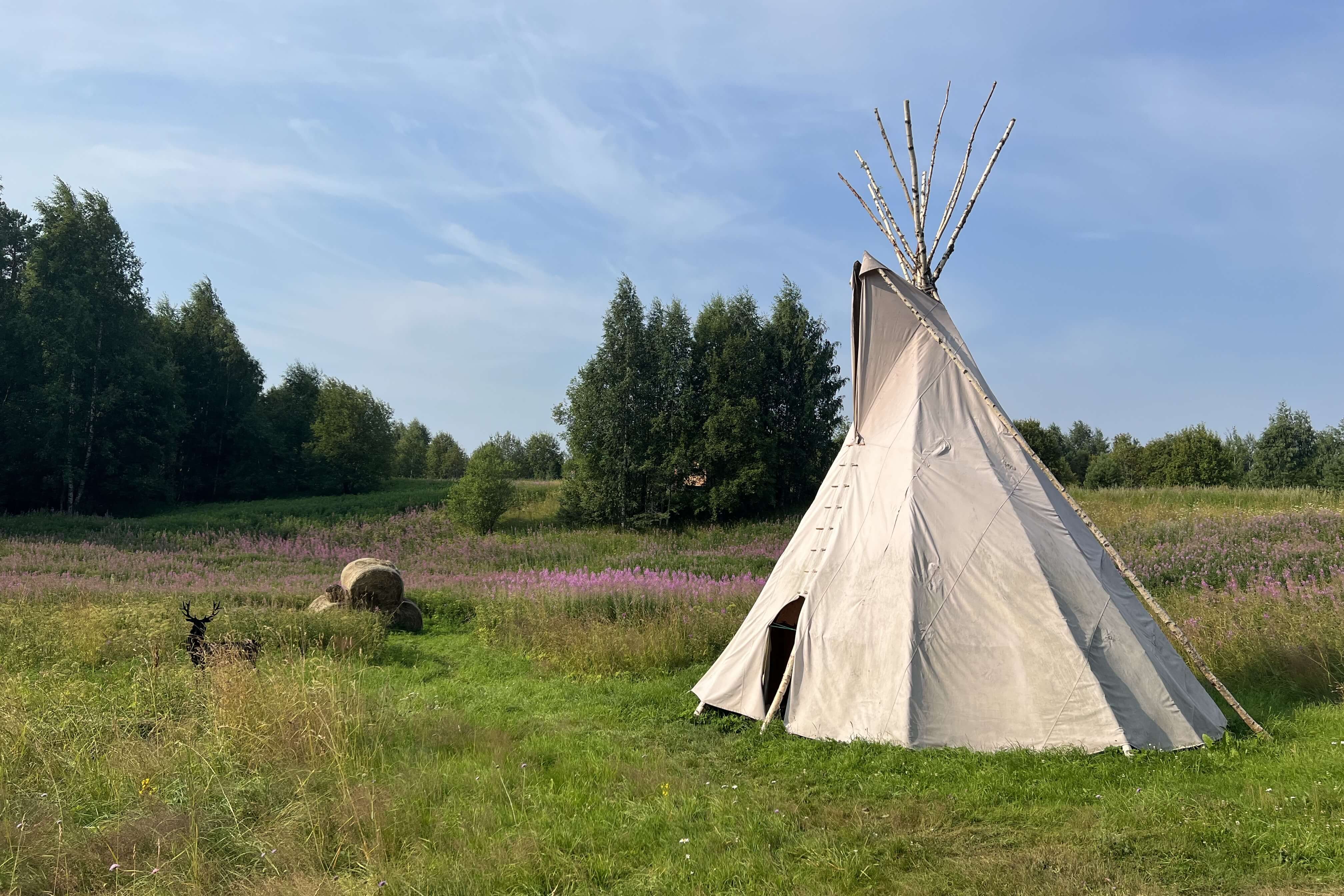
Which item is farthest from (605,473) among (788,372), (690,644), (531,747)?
(531,747)

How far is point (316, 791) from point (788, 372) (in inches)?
996

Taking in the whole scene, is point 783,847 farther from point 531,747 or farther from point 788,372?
point 788,372

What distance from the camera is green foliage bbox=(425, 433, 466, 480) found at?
5525 centimetres

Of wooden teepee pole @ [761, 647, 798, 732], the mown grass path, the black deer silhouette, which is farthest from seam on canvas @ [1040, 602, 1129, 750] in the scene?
the black deer silhouette

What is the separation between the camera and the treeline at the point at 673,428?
82.6 ft

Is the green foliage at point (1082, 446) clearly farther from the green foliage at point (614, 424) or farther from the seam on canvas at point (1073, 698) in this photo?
the seam on canvas at point (1073, 698)

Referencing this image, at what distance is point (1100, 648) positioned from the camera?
18.6 feet

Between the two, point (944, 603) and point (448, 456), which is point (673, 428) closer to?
point (944, 603)

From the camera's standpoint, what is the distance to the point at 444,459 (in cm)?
5681

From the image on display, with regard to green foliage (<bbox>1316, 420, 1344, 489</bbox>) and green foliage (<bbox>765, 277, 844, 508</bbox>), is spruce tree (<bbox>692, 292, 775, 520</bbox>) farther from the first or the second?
green foliage (<bbox>1316, 420, 1344, 489</bbox>)

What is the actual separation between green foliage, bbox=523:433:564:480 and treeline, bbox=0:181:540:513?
21.1m

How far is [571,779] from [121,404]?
29.8 metres

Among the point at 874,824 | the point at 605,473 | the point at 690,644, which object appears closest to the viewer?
the point at 874,824

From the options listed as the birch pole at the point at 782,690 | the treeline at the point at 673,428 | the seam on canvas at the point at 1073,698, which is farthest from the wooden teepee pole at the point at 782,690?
the treeline at the point at 673,428
